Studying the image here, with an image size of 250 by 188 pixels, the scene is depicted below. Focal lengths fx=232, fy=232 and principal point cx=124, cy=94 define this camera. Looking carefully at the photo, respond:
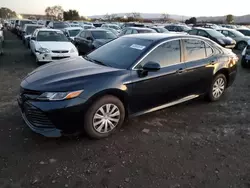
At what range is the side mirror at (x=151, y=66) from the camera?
12.4ft

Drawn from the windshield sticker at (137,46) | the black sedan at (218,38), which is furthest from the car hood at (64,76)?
the black sedan at (218,38)

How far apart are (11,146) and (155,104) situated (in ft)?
7.98

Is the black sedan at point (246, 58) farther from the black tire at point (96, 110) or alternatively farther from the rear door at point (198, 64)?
the black tire at point (96, 110)

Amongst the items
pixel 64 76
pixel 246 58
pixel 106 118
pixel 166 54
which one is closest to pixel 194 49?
pixel 166 54

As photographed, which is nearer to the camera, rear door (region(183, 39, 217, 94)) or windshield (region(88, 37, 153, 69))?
windshield (region(88, 37, 153, 69))

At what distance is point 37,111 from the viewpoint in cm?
331

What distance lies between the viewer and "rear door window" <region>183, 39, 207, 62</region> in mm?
4609

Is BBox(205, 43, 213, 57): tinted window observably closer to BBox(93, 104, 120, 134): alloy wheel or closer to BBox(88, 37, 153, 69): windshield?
BBox(88, 37, 153, 69): windshield

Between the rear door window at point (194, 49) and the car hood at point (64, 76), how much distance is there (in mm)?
1695

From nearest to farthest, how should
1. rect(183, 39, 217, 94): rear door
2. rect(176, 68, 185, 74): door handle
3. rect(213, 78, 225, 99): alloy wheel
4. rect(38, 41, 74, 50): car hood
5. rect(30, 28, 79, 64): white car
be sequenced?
rect(176, 68, 185, 74): door handle, rect(183, 39, 217, 94): rear door, rect(213, 78, 225, 99): alloy wheel, rect(30, 28, 79, 64): white car, rect(38, 41, 74, 50): car hood

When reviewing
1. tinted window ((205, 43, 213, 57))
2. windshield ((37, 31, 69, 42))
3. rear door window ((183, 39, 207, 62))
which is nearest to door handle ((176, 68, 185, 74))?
rear door window ((183, 39, 207, 62))

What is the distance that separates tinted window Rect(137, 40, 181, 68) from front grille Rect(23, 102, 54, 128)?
173cm

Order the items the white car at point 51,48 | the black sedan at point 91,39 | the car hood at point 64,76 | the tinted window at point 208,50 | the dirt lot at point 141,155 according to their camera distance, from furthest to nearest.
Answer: the black sedan at point 91,39
the white car at point 51,48
the tinted window at point 208,50
the car hood at point 64,76
the dirt lot at point 141,155

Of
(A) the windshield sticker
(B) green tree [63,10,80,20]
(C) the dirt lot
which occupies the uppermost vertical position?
(B) green tree [63,10,80,20]
